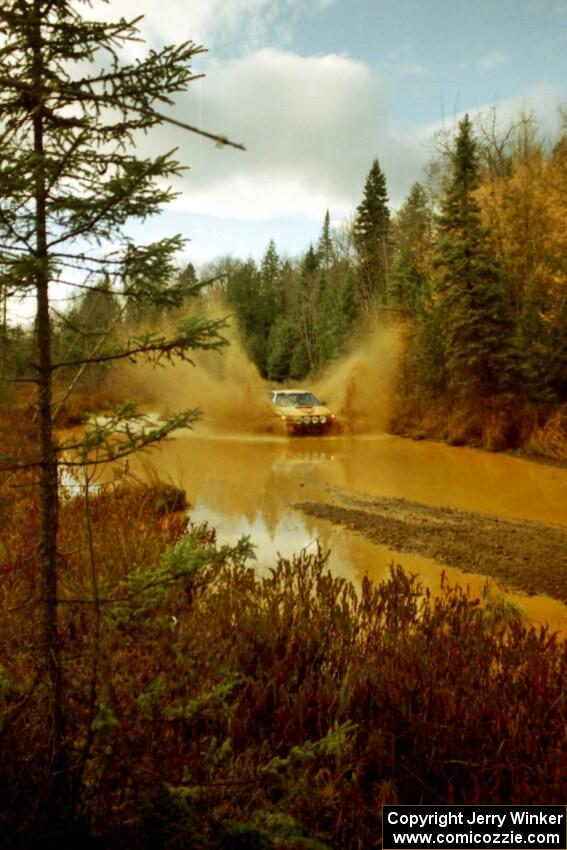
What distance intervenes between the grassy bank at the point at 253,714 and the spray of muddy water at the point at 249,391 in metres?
20.3

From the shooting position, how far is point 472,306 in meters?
21.3

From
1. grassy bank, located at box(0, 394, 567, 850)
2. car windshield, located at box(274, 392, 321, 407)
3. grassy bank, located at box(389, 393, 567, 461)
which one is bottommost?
grassy bank, located at box(0, 394, 567, 850)

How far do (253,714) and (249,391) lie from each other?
964 inches

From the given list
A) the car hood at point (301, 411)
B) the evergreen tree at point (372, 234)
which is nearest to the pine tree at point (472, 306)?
the car hood at point (301, 411)

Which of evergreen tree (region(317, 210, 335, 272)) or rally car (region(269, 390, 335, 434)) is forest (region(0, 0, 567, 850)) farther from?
evergreen tree (region(317, 210, 335, 272))

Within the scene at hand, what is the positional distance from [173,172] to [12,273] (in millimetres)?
792

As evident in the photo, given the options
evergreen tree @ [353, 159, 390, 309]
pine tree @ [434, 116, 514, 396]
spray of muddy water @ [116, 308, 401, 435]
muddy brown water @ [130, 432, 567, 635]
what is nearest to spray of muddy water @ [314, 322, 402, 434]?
spray of muddy water @ [116, 308, 401, 435]

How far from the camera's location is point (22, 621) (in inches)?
167

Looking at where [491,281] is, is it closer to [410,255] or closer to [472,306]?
[472,306]

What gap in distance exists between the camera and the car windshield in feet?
82.8

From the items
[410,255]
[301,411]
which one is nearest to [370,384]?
[301,411]

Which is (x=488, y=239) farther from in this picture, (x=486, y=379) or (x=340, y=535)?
(x=340, y=535)

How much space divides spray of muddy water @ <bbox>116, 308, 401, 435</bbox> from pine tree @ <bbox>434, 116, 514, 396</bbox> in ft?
18.8

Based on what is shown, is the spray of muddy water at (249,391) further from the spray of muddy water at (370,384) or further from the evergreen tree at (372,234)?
the evergreen tree at (372,234)
